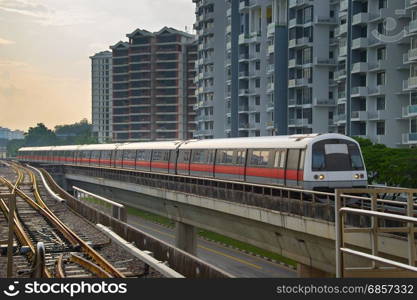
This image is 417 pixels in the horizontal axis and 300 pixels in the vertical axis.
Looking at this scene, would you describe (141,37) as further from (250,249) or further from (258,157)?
(258,157)

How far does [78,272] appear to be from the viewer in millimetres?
20719

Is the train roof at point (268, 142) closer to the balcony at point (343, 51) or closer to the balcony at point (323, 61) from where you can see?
the balcony at point (343, 51)

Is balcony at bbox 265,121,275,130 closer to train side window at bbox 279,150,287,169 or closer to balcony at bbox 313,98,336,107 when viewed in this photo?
balcony at bbox 313,98,336,107

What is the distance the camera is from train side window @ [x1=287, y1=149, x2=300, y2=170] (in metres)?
30.7

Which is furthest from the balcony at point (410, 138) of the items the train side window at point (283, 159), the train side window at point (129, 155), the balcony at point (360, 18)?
the train side window at point (283, 159)

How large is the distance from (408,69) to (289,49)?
25035 millimetres

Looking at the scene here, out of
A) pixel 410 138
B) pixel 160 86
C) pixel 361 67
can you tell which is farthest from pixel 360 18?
pixel 160 86

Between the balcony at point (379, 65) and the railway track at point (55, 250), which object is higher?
the balcony at point (379, 65)

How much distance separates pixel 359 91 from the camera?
223 feet

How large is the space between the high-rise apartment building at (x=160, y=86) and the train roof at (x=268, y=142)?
465 ft

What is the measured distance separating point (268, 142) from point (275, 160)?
61.4 inches

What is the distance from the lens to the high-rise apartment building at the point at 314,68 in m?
63.8

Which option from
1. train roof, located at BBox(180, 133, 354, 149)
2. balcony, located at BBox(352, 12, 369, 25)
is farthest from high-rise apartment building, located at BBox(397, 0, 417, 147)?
train roof, located at BBox(180, 133, 354, 149)

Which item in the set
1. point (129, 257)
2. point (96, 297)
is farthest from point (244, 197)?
point (96, 297)
